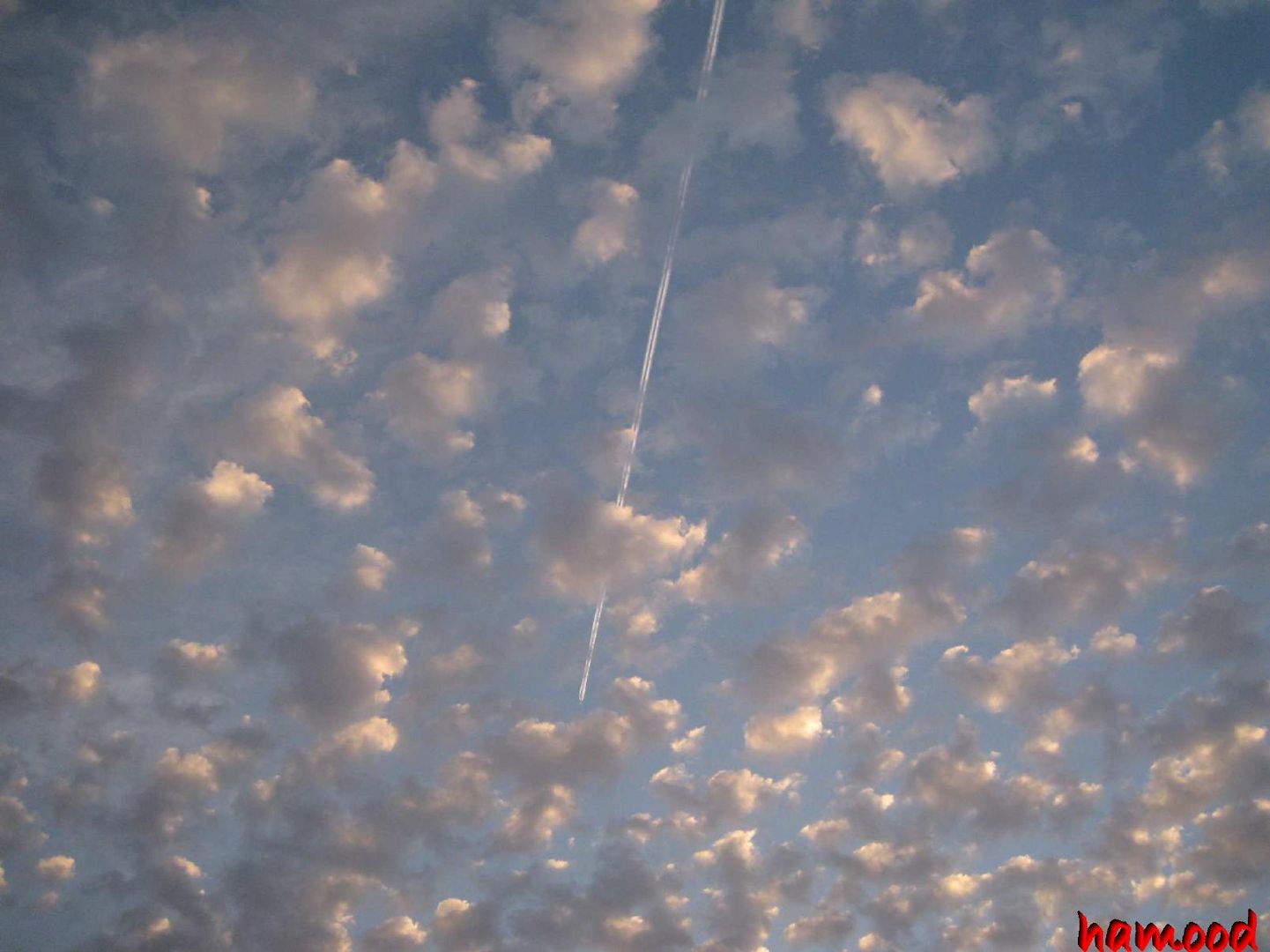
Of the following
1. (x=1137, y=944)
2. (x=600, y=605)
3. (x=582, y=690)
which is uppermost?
(x=600, y=605)

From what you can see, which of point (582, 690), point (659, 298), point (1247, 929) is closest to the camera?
point (659, 298)

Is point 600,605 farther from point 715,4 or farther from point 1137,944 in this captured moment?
Answer: point 1137,944

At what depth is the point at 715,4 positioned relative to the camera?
39.5m

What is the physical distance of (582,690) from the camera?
65.2 meters

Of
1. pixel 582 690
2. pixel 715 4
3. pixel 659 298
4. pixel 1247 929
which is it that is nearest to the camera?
pixel 715 4

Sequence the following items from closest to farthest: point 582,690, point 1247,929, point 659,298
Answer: point 659,298 → point 1247,929 → point 582,690

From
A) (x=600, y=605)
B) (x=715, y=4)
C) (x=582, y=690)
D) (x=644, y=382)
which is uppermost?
(x=715, y=4)

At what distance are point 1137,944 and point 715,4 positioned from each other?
272 feet

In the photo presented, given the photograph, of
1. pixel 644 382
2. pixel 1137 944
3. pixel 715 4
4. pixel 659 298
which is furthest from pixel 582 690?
pixel 715 4

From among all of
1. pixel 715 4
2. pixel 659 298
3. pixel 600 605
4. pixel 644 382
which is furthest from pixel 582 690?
pixel 715 4

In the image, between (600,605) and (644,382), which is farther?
(600,605)

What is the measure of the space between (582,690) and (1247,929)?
64.1 meters

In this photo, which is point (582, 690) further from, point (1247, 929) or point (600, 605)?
point (1247, 929)

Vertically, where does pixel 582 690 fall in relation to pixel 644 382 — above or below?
below
